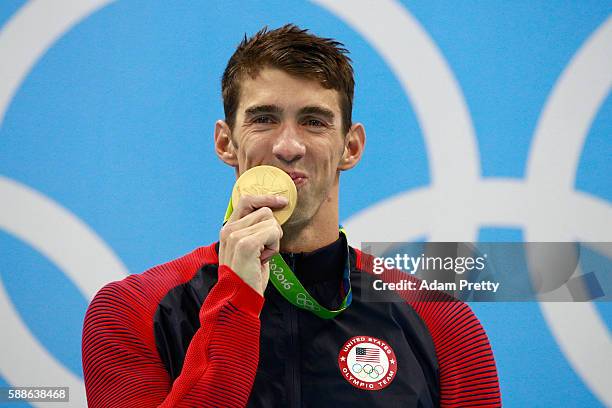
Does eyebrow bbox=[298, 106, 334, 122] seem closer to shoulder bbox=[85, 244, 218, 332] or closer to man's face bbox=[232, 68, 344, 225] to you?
man's face bbox=[232, 68, 344, 225]

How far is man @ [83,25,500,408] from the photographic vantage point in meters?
1.87

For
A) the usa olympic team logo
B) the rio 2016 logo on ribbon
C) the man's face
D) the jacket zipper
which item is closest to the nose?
the man's face

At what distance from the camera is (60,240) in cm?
288

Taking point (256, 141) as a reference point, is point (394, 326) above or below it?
below

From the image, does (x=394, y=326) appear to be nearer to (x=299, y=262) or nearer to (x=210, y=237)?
(x=299, y=262)

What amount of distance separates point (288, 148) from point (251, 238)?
0.34 meters

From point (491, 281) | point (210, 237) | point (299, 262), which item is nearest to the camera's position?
point (299, 262)

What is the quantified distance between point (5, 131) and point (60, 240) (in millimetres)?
474

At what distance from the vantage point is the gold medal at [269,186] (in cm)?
177

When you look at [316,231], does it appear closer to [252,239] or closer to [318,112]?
[318,112]

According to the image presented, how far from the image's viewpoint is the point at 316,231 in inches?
81.2

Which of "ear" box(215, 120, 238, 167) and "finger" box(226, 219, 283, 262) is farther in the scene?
"ear" box(215, 120, 238, 167)

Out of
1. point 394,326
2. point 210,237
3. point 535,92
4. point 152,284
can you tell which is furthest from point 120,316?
point 535,92

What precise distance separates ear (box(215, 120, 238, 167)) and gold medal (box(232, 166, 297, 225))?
242 millimetres
